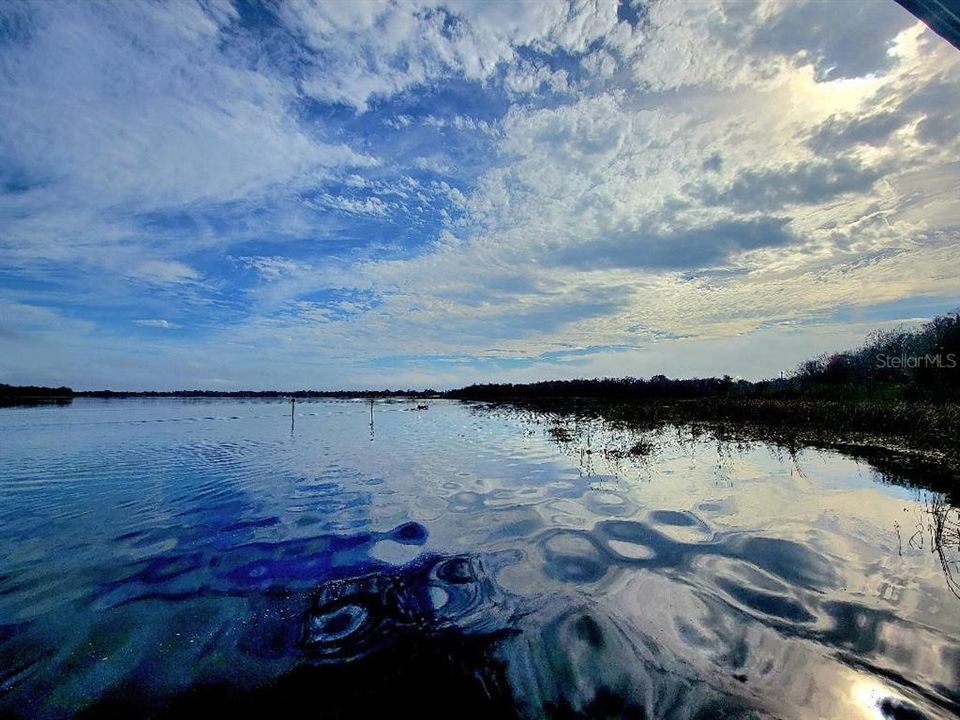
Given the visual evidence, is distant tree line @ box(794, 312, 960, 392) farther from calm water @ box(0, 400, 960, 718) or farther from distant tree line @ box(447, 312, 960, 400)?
calm water @ box(0, 400, 960, 718)

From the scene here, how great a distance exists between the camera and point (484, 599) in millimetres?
5512

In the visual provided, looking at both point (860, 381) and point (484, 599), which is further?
point (860, 381)

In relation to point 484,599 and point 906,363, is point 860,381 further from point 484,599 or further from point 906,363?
point 484,599

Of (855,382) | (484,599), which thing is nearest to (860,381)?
(855,382)

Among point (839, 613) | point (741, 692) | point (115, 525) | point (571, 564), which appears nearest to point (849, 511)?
point (839, 613)

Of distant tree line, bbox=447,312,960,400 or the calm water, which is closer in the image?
the calm water

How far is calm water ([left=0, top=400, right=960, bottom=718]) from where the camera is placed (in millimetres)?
3729

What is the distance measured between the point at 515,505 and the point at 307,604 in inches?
221

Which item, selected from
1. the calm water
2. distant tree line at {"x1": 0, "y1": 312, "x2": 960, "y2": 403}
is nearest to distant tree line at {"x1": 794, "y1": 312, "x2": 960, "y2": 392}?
distant tree line at {"x1": 0, "y1": 312, "x2": 960, "y2": 403}

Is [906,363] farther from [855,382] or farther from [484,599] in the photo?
[484,599]

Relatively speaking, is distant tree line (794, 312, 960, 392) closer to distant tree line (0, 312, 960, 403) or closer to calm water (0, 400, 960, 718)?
distant tree line (0, 312, 960, 403)

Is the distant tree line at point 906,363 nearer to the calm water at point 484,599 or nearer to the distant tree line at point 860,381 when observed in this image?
the distant tree line at point 860,381

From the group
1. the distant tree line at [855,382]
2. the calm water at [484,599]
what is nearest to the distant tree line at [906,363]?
the distant tree line at [855,382]

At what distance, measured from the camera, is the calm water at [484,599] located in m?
3.73
